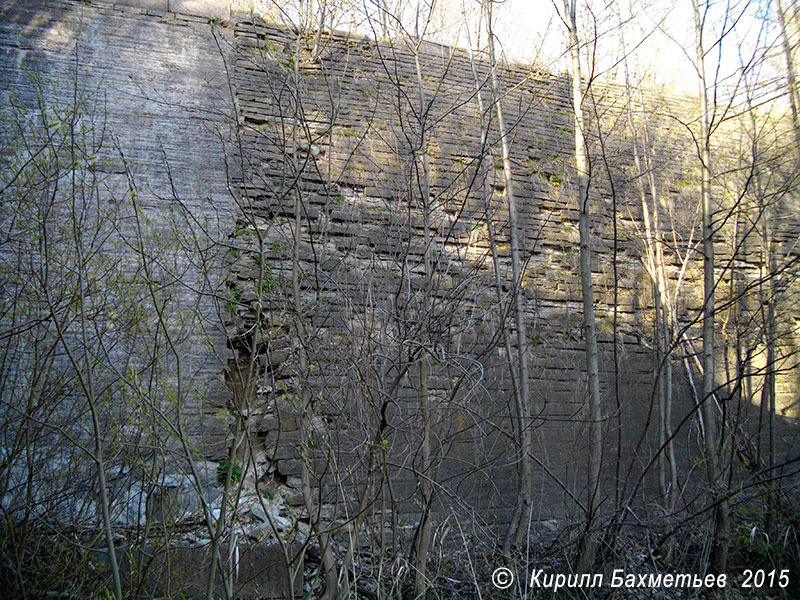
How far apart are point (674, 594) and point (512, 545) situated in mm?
1137

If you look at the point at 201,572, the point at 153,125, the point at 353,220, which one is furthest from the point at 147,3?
the point at 201,572

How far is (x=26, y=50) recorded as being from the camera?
5199 mm

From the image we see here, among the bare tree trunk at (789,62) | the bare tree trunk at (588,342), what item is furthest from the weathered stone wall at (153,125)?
the bare tree trunk at (789,62)

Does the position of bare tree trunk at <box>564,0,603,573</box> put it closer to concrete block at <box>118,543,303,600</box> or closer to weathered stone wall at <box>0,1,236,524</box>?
concrete block at <box>118,543,303,600</box>

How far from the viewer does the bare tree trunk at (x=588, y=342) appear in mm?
3898

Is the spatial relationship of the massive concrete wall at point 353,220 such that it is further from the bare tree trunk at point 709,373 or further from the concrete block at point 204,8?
the bare tree trunk at point 709,373

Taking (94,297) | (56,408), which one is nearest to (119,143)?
(94,297)

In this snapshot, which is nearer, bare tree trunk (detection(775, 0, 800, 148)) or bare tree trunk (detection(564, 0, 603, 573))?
bare tree trunk (detection(564, 0, 603, 573))

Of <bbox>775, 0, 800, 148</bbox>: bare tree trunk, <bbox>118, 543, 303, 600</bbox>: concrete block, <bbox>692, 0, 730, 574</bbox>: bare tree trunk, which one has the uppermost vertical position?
<bbox>775, 0, 800, 148</bbox>: bare tree trunk

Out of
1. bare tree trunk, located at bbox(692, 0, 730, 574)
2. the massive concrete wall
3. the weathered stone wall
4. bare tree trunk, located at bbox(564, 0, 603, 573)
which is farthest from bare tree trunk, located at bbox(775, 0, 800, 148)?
the weathered stone wall

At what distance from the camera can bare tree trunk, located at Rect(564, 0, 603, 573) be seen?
3898mm

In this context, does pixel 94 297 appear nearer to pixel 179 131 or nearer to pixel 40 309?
pixel 40 309

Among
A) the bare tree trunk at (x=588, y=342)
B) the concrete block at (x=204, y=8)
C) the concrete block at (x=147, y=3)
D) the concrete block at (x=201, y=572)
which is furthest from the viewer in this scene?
the concrete block at (x=204, y=8)

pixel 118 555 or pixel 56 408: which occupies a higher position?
pixel 56 408
